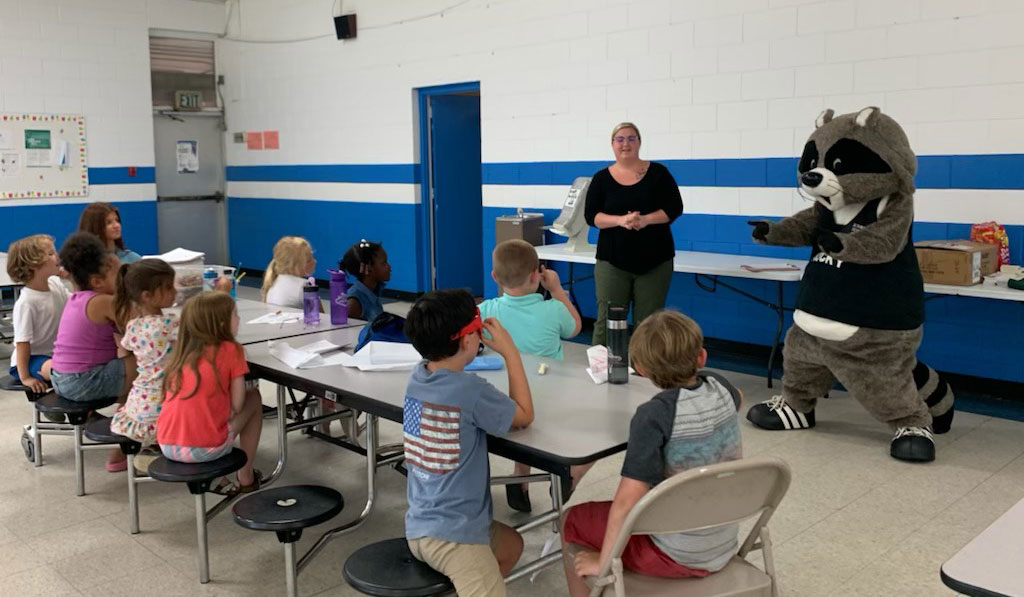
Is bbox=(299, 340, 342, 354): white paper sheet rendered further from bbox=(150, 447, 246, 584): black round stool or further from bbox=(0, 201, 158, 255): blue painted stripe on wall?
bbox=(0, 201, 158, 255): blue painted stripe on wall

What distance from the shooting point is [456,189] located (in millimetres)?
8742

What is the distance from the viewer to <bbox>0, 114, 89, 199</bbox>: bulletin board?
9062mm

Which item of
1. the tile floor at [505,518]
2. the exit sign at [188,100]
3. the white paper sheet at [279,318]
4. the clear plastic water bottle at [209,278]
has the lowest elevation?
the tile floor at [505,518]

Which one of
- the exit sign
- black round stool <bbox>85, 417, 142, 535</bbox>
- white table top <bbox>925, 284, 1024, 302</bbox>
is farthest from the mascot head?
the exit sign

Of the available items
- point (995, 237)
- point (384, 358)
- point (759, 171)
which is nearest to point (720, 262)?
point (759, 171)

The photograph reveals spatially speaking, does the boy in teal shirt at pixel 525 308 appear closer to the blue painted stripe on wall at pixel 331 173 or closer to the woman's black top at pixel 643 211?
the woman's black top at pixel 643 211

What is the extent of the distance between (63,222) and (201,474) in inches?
304

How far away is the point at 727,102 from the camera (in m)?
5.97

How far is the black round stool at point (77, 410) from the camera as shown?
3652 mm

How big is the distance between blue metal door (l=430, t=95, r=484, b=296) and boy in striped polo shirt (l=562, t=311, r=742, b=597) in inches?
260

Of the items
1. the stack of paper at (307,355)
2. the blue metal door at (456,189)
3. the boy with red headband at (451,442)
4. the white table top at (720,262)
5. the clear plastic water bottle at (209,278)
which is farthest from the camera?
the blue metal door at (456,189)

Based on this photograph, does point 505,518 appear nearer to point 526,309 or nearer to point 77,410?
point 526,309

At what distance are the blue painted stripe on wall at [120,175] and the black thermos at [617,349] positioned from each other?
331 inches

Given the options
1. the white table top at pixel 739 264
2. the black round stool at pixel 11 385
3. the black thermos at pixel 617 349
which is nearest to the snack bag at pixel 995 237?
the white table top at pixel 739 264
